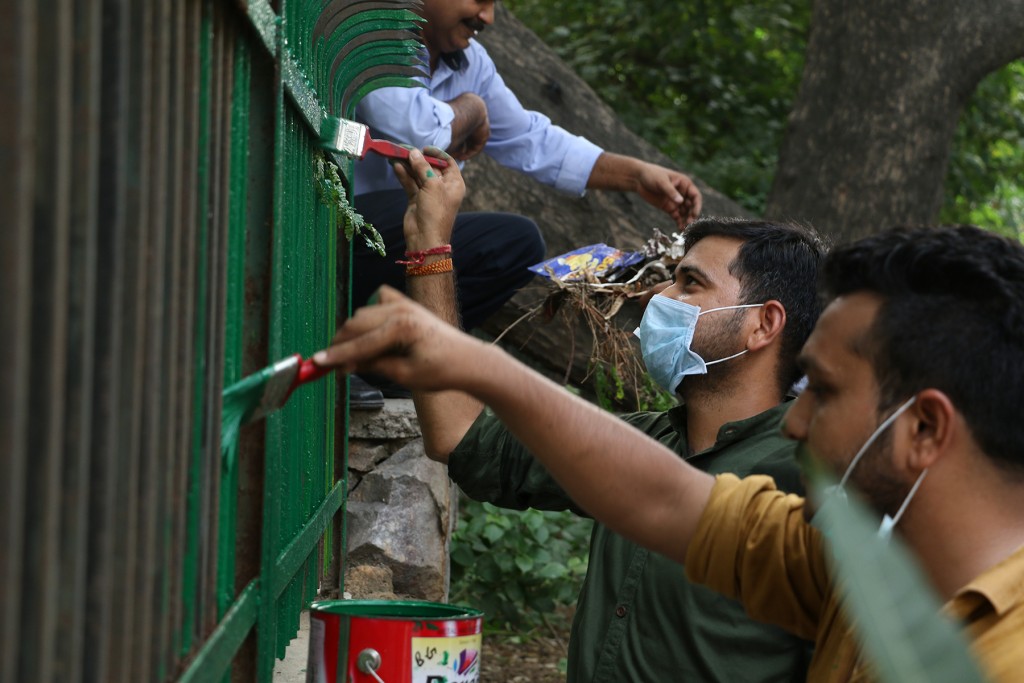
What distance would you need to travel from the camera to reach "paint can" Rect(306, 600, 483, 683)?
194 cm

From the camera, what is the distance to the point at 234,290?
1.80 metres

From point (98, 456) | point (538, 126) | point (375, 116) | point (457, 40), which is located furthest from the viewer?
point (538, 126)

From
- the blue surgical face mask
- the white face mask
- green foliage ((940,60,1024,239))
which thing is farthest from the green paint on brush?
green foliage ((940,60,1024,239))

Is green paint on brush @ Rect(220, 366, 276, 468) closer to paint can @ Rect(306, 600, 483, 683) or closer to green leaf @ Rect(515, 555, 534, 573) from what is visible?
paint can @ Rect(306, 600, 483, 683)

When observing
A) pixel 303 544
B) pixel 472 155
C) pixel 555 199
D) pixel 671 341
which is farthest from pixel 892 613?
pixel 555 199

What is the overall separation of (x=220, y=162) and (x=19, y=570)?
78 cm

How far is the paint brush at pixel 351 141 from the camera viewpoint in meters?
2.79

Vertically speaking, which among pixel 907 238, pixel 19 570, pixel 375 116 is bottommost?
pixel 19 570

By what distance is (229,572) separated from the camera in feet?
6.08

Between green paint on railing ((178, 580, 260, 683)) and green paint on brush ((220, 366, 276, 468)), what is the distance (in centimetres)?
25

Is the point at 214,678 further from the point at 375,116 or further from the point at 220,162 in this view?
the point at 375,116

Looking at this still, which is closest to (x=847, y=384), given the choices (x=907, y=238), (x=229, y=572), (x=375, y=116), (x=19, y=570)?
(x=907, y=238)

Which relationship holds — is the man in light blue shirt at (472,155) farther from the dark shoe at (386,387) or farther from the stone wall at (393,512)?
the stone wall at (393,512)

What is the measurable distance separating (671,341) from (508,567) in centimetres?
273
